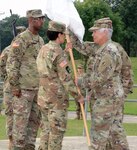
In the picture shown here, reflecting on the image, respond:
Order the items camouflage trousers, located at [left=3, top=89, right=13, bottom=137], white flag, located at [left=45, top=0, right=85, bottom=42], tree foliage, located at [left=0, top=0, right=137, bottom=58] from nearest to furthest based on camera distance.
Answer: white flag, located at [left=45, top=0, right=85, bottom=42] < camouflage trousers, located at [left=3, top=89, right=13, bottom=137] < tree foliage, located at [left=0, top=0, right=137, bottom=58]

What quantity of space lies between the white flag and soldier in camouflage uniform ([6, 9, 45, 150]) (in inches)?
17.0

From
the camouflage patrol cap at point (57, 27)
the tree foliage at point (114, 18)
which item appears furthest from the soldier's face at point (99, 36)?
the tree foliage at point (114, 18)

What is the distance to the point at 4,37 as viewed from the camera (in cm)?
8819

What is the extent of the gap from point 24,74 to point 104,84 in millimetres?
1528

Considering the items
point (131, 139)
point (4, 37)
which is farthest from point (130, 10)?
point (131, 139)

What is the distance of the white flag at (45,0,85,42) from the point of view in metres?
7.58

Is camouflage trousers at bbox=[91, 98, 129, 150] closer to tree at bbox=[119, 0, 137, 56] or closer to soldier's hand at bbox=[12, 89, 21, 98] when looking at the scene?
soldier's hand at bbox=[12, 89, 21, 98]

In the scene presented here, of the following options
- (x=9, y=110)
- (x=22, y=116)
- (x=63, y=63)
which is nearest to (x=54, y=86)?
(x=63, y=63)

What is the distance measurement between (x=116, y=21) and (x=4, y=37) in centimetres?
3831

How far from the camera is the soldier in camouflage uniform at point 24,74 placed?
7.92m

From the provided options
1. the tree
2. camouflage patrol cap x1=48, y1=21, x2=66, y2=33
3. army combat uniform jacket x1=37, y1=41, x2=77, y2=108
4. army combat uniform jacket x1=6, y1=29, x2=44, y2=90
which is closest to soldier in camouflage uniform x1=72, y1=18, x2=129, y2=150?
army combat uniform jacket x1=37, y1=41, x2=77, y2=108

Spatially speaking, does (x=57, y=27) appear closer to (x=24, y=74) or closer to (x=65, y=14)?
(x=65, y=14)

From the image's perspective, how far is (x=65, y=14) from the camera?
25.0 ft

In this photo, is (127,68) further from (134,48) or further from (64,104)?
(134,48)
